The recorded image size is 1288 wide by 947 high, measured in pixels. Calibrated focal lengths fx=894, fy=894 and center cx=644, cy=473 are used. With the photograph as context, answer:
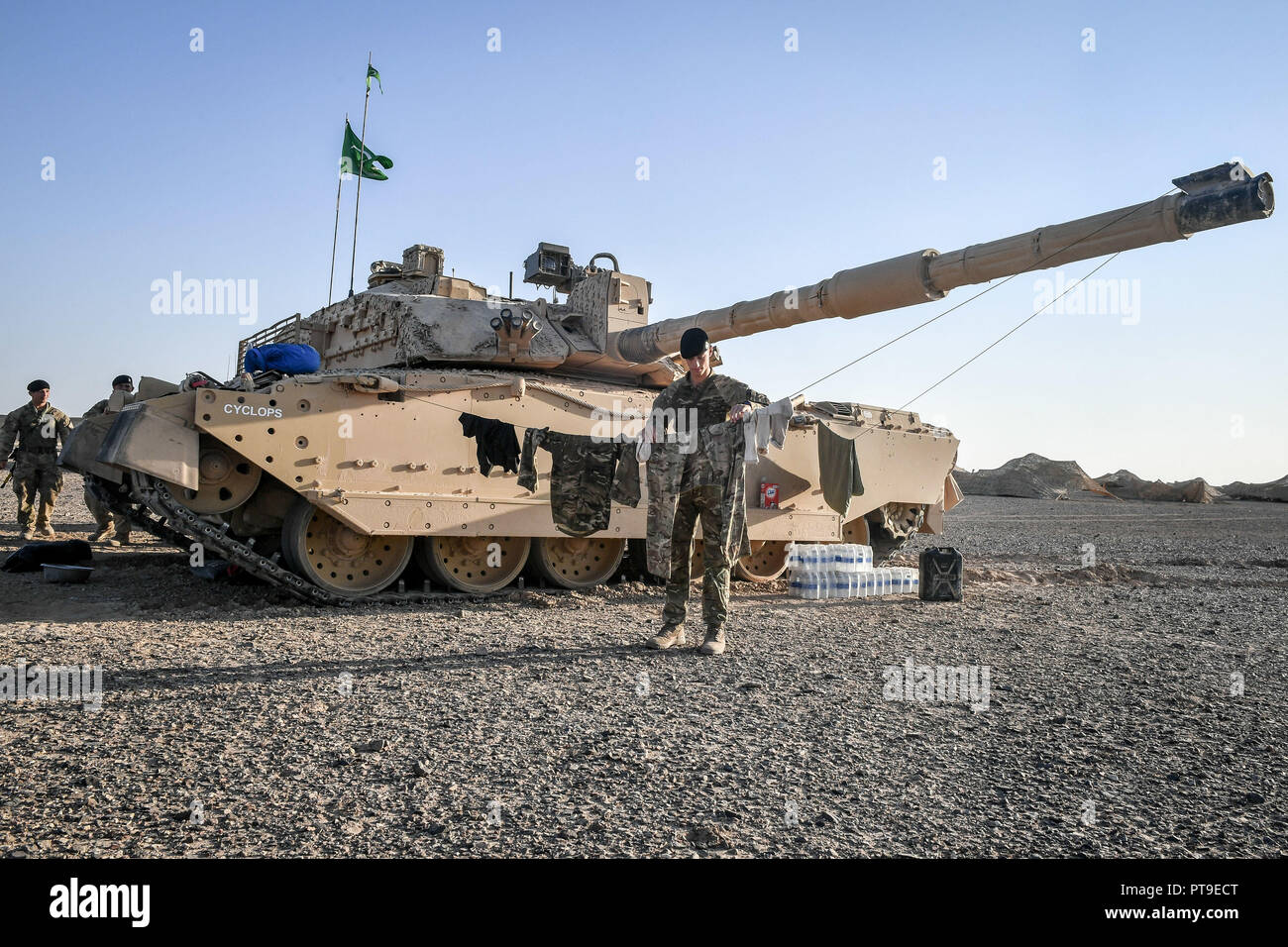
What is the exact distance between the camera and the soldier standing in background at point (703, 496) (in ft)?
20.4

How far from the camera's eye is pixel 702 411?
639 cm

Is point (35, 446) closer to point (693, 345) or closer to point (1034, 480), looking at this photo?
point (693, 345)

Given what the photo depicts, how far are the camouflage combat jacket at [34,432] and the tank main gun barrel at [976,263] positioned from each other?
25.5ft

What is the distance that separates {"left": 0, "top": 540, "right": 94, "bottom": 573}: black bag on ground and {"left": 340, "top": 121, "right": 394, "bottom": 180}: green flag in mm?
7222

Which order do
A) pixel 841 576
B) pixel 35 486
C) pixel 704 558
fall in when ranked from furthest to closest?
1. pixel 35 486
2. pixel 841 576
3. pixel 704 558

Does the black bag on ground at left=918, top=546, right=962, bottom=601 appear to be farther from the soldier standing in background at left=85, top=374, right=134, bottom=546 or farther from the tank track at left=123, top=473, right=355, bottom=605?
the soldier standing in background at left=85, top=374, right=134, bottom=546

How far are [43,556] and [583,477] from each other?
5645 millimetres

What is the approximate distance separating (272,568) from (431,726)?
13.7 feet

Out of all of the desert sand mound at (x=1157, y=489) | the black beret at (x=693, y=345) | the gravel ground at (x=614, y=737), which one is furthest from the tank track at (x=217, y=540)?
the desert sand mound at (x=1157, y=489)

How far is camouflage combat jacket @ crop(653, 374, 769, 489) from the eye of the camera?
6.32m

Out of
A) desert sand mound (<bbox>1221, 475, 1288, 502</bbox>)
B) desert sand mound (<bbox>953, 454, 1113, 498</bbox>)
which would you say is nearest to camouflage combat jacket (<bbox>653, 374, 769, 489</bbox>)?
desert sand mound (<bbox>953, 454, 1113, 498</bbox>)

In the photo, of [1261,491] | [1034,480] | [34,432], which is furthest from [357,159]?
[1261,491]

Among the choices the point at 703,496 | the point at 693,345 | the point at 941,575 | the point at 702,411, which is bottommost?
the point at 941,575
